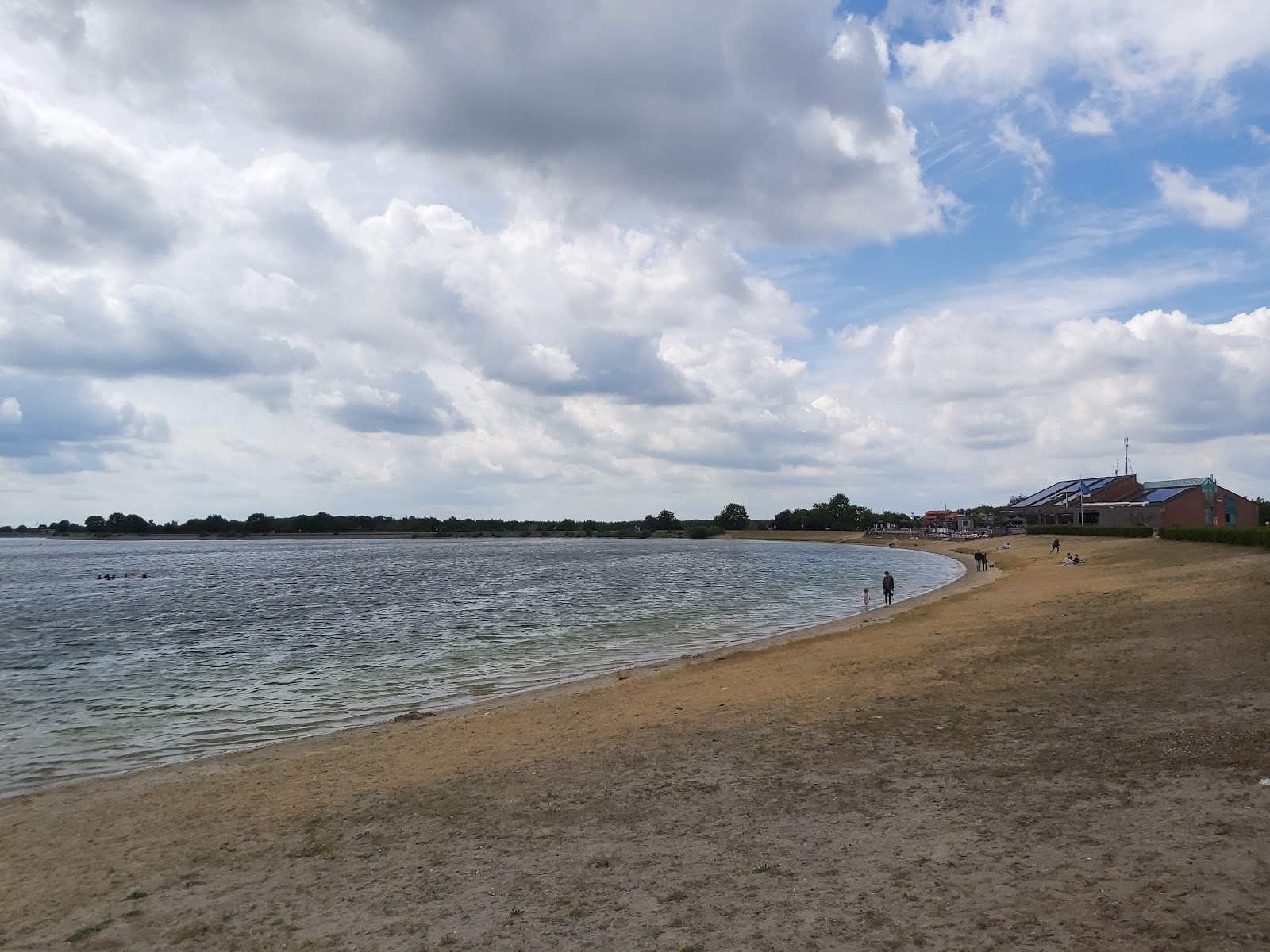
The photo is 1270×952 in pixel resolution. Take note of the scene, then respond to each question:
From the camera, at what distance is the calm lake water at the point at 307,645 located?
19.0 metres

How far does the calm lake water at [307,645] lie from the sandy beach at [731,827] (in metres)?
3.84

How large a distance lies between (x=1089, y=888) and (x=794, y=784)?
3.97 m

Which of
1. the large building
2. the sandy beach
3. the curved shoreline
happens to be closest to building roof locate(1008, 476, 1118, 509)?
the large building

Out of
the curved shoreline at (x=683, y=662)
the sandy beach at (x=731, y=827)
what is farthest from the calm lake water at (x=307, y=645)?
the sandy beach at (x=731, y=827)

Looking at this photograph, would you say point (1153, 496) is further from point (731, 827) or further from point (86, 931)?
point (86, 931)

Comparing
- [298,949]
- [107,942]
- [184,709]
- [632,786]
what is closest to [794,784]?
[632,786]

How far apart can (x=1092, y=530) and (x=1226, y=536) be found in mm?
46114

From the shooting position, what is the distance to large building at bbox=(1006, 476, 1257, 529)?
9106cm

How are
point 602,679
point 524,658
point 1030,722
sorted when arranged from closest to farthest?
point 1030,722, point 602,679, point 524,658

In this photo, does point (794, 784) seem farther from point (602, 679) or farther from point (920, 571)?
point (920, 571)

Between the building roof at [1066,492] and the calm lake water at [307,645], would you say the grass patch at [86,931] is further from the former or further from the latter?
the building roof at [1066,492]

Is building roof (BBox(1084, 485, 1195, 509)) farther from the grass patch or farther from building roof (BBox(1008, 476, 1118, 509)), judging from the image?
the grass patch

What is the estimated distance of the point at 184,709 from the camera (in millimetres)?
21172

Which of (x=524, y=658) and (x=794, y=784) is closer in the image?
(x=794, y=784)
